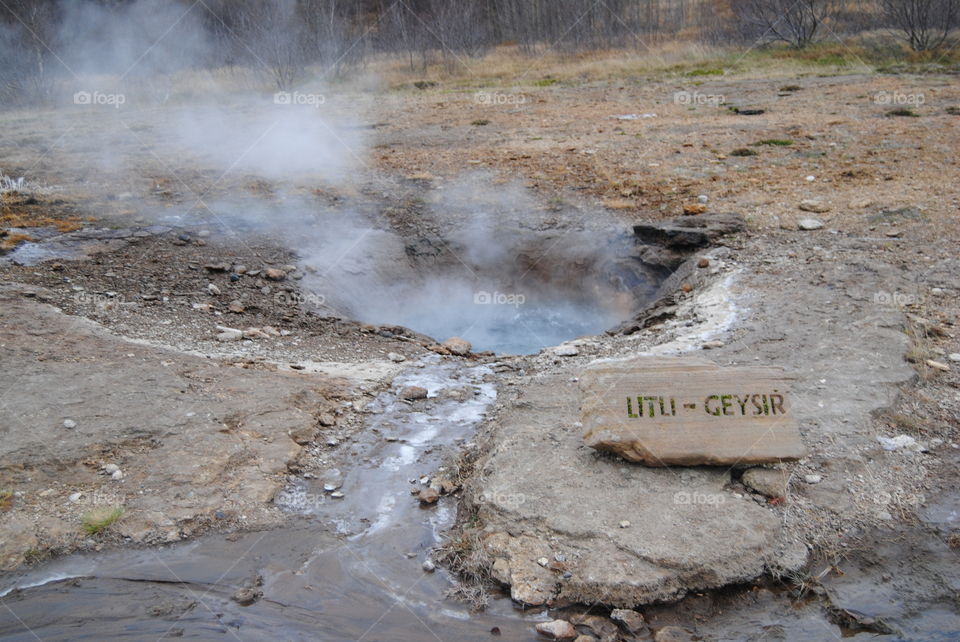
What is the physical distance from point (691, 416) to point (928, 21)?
50.8ft

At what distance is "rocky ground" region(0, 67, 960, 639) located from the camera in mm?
3449

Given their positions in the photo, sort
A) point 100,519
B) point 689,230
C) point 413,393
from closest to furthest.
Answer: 1. point 100,519
2. point 413,393
3. point 689,230

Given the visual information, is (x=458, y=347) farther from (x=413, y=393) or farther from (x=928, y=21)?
(x=928, y=21)

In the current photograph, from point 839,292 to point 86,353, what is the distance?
17.3ft

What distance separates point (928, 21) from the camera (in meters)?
15.4

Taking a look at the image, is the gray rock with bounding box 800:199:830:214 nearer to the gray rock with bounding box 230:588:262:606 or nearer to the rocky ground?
the rocky ground

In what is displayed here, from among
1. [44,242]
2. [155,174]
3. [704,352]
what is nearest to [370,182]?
[155,174]

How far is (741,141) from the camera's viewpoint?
9.88 meters

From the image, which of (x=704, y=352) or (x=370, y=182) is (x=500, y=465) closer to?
(x=704, y=352)

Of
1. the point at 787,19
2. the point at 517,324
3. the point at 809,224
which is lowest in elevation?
the point at 517,324

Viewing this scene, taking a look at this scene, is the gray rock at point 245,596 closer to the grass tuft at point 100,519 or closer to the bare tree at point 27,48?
the grass tuft at point 100,519

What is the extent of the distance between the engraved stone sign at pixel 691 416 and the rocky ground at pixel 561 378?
12cm

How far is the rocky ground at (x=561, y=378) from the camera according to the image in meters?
3.45

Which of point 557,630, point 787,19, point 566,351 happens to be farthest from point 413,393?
point 787,19
